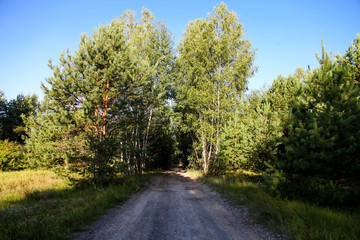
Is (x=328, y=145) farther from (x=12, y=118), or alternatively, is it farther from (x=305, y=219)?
(x=12, y=118)

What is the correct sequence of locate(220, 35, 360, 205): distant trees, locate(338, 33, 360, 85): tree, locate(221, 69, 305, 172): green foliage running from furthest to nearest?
locate(221, 69, 305, 172): green foliage < locate(338, 33, 360, 85): tree < locate(220, 35, 360, 205): distant trees

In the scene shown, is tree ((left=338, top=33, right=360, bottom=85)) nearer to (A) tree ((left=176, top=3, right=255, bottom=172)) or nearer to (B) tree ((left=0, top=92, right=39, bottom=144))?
(A) tree ((left=176, top=3, right=255, bottom=172))

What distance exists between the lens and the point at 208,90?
18.1 m

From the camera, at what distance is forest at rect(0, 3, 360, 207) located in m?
5.96

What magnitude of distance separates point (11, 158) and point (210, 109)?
74.7ft

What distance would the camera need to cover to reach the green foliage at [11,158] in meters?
20.2

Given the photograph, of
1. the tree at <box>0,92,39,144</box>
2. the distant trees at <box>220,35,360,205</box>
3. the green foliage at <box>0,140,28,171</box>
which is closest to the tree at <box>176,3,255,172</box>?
the distant trees at <box>220,35,360,205</box>

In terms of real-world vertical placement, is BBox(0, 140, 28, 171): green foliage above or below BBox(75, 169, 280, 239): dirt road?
above

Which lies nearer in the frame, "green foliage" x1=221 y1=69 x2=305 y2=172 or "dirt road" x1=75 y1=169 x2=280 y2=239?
"dirt road" x1=75 y1=169 x2=280 y2=239

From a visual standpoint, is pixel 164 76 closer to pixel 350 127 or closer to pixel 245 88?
pixel 245 88

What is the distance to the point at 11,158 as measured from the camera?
20859mm

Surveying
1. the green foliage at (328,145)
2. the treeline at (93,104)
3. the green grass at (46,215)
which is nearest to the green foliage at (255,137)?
the green foliage at (328,145)

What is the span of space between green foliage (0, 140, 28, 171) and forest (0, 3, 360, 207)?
0.32 ft

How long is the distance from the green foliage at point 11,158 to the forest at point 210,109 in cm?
10
